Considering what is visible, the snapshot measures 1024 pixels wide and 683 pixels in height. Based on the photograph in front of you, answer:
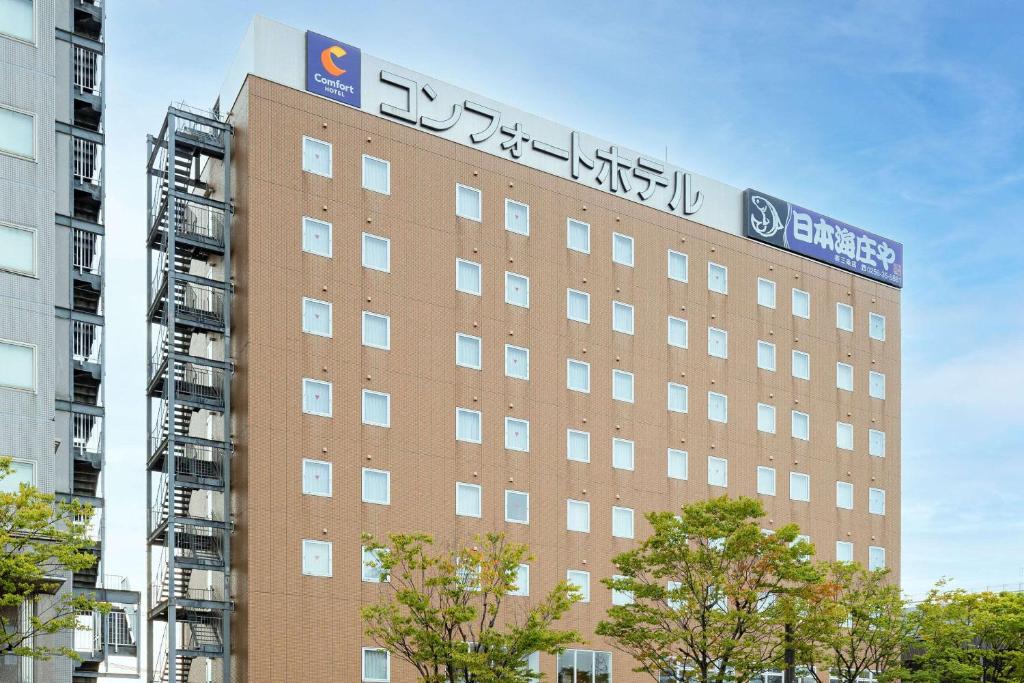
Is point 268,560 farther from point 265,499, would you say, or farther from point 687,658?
point 687,658

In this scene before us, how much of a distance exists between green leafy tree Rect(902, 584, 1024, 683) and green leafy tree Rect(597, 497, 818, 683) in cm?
1491

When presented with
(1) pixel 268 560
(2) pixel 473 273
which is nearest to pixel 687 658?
(1) pixel 268 560

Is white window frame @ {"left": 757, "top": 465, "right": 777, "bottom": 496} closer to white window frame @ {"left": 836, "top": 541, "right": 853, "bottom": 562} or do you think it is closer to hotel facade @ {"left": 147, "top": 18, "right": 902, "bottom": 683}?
hotel facade @ {"left": 147, "top": 18, "right": 902, "bottom": 683}

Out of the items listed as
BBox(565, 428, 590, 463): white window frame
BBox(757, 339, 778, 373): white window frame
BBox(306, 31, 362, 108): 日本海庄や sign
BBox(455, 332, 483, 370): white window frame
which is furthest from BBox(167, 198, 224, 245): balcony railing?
BBox(757, 339, 778, 373): white window frame

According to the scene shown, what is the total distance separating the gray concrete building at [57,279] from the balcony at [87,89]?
0.04m

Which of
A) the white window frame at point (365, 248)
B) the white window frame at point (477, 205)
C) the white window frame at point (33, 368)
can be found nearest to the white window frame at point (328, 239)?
the white window frame at point (365, 248)

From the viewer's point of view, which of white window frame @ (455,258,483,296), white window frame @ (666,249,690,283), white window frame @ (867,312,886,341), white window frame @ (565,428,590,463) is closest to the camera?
white window frame @ (455,258,483,296)

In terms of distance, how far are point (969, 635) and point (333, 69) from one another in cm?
3911

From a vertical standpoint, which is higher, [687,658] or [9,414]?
[9,414]

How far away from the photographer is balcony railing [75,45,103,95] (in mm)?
49062

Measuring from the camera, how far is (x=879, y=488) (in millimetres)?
77000

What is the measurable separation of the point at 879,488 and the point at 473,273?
A: 99.9 feet

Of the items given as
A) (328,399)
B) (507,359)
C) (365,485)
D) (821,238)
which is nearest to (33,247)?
(328,399)

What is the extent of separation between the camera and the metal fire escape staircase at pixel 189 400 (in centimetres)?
5247
